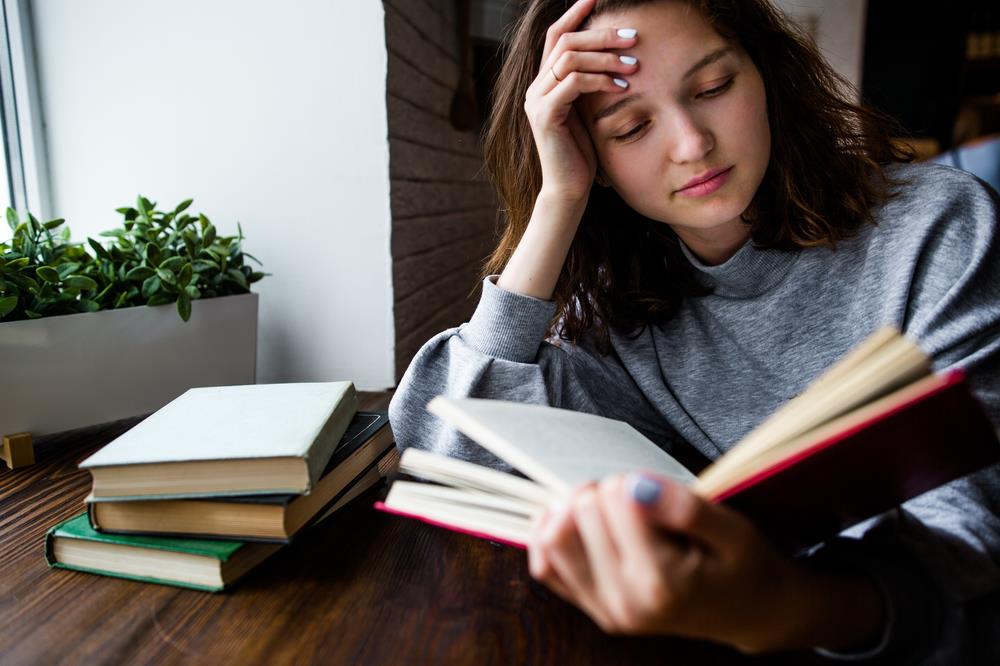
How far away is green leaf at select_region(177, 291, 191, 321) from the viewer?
3.56 feet

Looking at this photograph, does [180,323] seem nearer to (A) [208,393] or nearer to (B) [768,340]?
(A) [208,393]

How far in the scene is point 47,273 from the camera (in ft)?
3.21

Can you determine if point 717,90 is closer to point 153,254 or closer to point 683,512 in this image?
point 683,512

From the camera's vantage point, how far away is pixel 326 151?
4.35ft

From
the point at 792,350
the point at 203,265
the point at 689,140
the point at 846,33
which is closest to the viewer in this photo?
the point at 689,140

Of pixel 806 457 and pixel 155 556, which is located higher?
pixel 806 457

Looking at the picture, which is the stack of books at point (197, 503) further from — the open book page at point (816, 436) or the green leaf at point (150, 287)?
the green leaf at point (150, 287)

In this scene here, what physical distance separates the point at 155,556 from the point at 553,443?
1.20ft

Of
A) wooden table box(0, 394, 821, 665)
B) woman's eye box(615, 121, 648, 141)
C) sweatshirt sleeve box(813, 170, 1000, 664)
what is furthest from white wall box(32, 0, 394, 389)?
sweatshirt sleeve box(813, 170, 1000, 664)

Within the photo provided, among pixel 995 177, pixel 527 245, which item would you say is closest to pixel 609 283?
pixel 527 245

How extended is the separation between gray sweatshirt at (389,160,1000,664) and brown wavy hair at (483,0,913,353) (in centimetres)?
3

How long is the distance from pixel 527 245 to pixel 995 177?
8.76 feet

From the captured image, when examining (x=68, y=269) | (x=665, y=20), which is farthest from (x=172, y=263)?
(x=665, y=20)

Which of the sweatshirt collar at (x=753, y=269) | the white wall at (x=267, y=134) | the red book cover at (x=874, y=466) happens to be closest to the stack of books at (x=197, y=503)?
the red book cover at (x=874, y=466)
